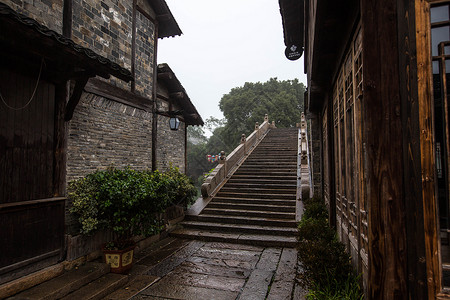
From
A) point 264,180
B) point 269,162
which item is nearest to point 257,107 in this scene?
point 269,162

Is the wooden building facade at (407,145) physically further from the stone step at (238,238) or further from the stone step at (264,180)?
the stone step at (264,180)

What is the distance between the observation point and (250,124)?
28984 mm

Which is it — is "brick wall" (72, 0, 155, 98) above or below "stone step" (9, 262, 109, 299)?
above

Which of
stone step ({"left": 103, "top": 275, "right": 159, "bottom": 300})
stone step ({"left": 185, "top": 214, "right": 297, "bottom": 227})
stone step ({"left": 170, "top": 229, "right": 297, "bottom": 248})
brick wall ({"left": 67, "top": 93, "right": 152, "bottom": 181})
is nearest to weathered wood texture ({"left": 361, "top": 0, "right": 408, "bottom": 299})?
stone step ({"left": 103, "top": 275, "right": 159, "bottom": 300})

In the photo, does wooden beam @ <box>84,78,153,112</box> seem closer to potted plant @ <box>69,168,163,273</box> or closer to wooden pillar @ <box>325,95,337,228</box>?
potted plant @ <box>69,168,163,273</box>

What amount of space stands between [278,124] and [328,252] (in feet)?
85.9

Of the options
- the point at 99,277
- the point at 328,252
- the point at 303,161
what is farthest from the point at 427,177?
the point at 303,161

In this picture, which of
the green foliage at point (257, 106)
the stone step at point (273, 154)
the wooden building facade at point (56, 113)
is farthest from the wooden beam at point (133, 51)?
the green foliage at point (257, 106)

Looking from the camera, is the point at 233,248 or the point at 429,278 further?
the point at 233,248

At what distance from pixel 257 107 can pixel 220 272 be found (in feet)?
83.5

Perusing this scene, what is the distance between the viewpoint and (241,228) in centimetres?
754

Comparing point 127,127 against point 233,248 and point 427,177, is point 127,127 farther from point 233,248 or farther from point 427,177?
point 427,177

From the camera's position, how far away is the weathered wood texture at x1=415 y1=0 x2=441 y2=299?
1765 millimetres

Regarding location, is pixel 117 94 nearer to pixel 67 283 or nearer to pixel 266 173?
pixel 67 283
